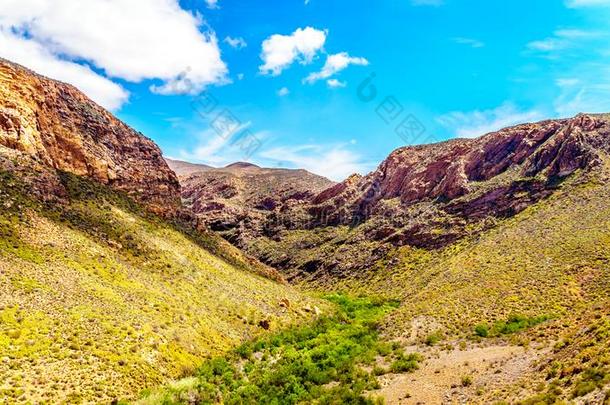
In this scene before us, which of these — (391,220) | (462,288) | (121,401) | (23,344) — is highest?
(391,220)

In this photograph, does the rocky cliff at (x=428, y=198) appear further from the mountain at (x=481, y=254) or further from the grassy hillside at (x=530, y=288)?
the grassy hillside at (x=530, y=288)

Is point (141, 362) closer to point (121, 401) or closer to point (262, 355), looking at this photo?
point (121, 401)

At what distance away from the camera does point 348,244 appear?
89625 mm

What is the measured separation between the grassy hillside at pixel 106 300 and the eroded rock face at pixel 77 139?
4128 millimetres

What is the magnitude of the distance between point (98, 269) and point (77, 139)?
24.9 metres

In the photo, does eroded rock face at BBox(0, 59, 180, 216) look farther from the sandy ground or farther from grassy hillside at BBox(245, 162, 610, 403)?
the sandy ground

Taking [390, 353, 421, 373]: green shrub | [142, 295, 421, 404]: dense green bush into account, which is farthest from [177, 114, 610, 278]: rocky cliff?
[390, 353, 421, 373]: green shrub

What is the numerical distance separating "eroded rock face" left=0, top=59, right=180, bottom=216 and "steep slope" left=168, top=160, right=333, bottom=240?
160 feet

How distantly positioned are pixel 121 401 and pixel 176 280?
20563mm

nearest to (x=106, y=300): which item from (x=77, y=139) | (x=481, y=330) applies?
(x=481, y=330)

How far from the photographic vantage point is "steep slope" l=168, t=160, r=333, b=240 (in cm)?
12112

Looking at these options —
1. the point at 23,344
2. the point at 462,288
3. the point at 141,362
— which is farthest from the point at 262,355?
the point at 462,288

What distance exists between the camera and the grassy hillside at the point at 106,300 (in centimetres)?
2430

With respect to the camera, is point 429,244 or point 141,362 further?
point 429,244
